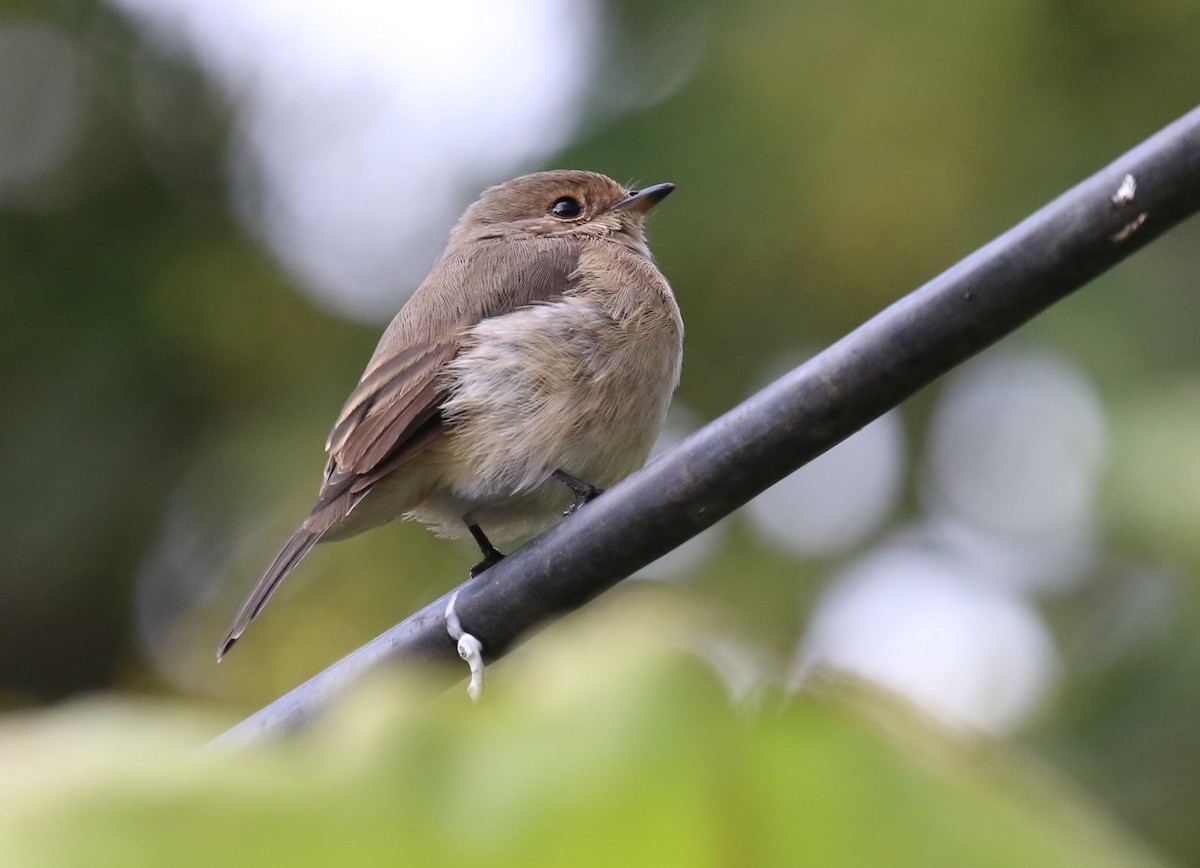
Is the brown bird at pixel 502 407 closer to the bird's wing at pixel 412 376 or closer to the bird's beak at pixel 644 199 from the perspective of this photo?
the bird's wing at pixel 412 376

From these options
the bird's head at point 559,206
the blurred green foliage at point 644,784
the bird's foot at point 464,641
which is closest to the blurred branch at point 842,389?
the bird's foot at point 464,641

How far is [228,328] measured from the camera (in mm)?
7215

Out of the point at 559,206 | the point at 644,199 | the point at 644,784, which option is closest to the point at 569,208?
the point at 559,206

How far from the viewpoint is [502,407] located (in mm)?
4344

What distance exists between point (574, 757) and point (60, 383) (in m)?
7.27

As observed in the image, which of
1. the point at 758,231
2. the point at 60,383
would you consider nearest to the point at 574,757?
the point at 758,231

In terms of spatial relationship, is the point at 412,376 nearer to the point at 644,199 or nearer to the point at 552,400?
the point at 552,400

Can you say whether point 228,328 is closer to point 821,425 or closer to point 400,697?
point 821,425

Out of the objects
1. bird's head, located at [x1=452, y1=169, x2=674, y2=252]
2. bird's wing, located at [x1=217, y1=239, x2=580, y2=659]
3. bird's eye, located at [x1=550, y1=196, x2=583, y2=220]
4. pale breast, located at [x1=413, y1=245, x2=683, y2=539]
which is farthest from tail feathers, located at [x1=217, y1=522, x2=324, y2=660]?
bird's eye, located at [x1=550, y1=196, x2=583, y2=220]

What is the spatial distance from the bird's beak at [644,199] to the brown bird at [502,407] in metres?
1.11

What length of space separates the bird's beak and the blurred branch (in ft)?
11.3

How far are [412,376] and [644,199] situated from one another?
1.90 metres

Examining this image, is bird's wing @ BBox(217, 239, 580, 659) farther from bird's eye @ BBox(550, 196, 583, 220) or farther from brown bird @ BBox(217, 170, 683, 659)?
bird's eye @ BBox(550, 196, 583, 220)

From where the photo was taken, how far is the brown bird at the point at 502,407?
13.9 ft
